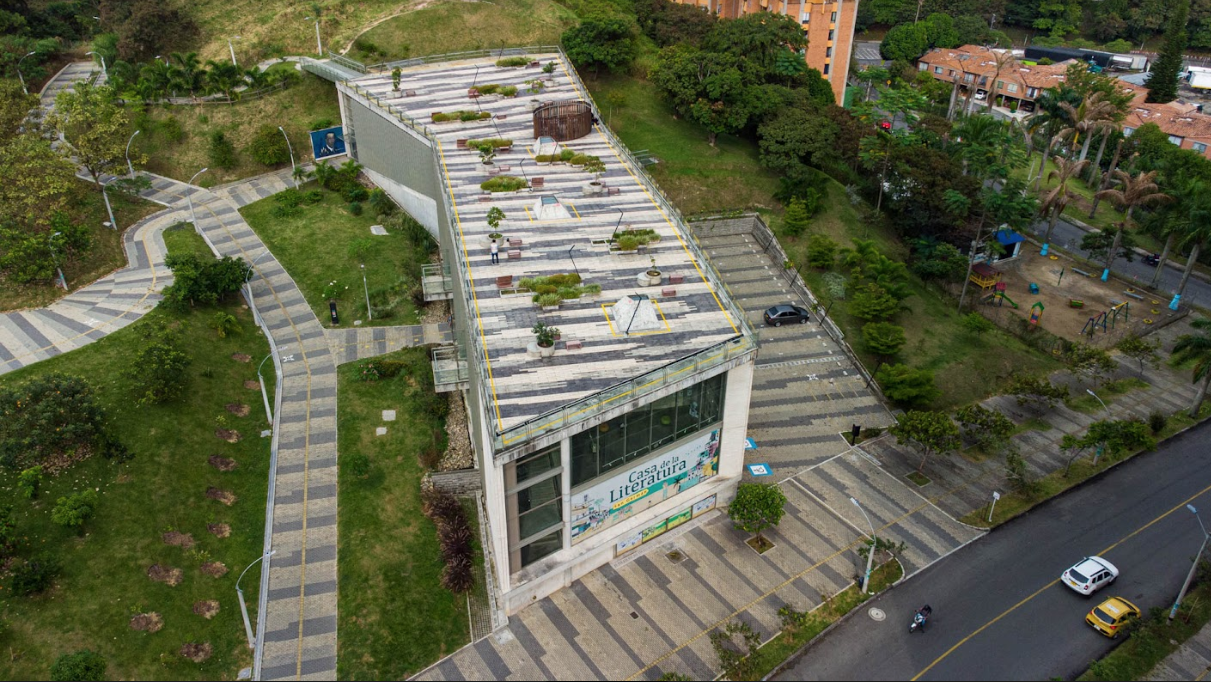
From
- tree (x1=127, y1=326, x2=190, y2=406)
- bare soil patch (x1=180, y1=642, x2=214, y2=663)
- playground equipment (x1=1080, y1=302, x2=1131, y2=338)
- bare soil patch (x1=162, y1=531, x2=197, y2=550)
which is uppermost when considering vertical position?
tree (x1=127, y1=326, x2=190, y2=406)

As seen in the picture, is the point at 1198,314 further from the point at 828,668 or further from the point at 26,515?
the point at 26,515

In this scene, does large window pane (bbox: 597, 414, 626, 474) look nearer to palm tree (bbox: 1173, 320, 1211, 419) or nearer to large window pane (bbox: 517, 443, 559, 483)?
large window pane (bbox: 517, 443, 559, 483)

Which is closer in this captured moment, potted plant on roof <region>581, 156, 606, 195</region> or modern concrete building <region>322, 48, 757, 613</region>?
modern concrete building <region>322, 48, 757, 613</region>

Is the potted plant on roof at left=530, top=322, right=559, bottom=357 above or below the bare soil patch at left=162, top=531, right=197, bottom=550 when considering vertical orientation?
above

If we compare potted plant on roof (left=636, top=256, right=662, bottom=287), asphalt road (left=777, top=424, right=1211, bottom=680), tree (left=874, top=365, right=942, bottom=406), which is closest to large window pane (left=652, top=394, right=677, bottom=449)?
potted plant on roof (left=636, top=256, right=662, bottom=287)

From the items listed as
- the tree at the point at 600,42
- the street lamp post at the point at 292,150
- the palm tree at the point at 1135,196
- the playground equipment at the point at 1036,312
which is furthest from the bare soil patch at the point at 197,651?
the palm tree at the point at 1135,196

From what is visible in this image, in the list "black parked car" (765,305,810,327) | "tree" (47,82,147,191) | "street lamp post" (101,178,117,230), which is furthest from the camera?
"tree" (47,82,147,191)

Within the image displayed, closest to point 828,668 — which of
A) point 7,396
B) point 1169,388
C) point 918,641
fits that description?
point 918,641
